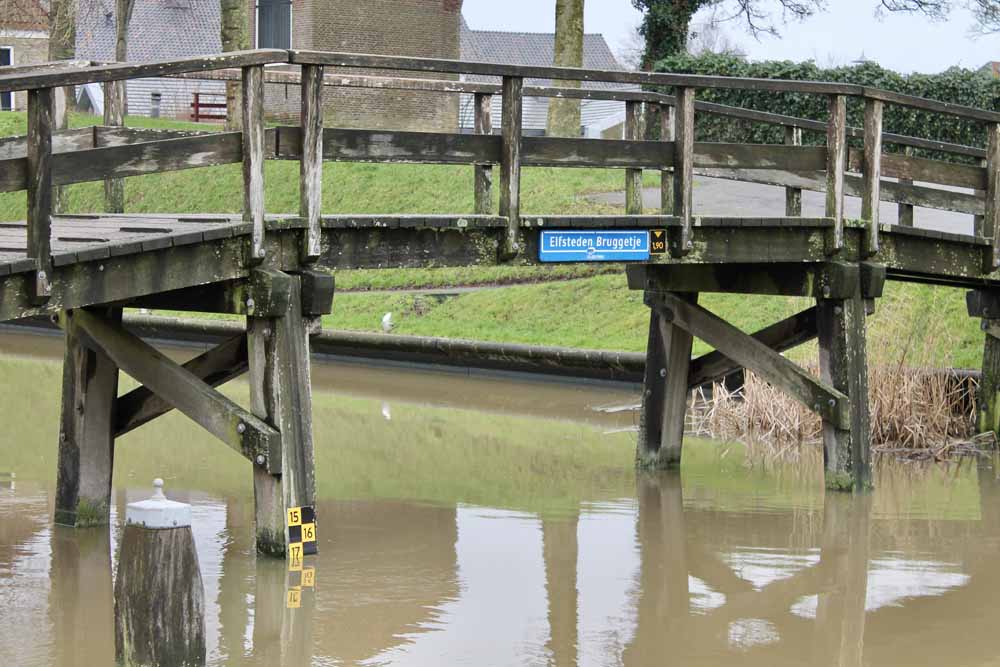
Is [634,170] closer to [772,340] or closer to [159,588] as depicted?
[772,340]

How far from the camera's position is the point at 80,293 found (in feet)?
26.4

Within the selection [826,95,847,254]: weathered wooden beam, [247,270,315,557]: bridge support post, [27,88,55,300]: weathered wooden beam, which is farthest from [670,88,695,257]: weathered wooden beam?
[27,88,55,300]: weathered wooden beam

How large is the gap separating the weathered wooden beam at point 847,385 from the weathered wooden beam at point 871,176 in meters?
0.39

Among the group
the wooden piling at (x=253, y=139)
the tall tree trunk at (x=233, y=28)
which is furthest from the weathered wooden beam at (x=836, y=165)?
the tall tree trunk at (x=233, y=28)

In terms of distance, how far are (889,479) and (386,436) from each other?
4.45m

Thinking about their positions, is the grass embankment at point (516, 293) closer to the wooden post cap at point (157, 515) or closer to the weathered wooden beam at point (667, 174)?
the weathered wooden beam at point (667, 174)

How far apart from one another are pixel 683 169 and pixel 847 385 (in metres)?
1.94

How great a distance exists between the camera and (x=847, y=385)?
11.5 meters

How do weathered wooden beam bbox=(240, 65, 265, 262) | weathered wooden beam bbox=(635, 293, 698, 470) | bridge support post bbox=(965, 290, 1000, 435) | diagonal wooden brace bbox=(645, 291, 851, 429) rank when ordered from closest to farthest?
weathered wooden beam bbox=(240, 65, 265, 262)
diagonal wooden brace bbox=(645, 291, 851, 429)
weathered wooden beam bbox=(635, 293, 698, 470)
bridge support post bbox=(965, 290, 1000, 435)

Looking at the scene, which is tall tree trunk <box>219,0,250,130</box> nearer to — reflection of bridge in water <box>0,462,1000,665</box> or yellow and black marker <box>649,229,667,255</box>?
reflection of bridge in water <box>0,462,1000,665</box>

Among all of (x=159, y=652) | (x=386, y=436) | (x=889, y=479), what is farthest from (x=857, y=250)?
(x=159, y=652)

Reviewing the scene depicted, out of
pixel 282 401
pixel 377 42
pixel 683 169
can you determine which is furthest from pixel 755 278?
pixel 377 42

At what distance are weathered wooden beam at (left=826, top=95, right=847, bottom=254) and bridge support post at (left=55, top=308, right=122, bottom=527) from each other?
4.71 meters

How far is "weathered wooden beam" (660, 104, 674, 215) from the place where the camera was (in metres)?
11.3
